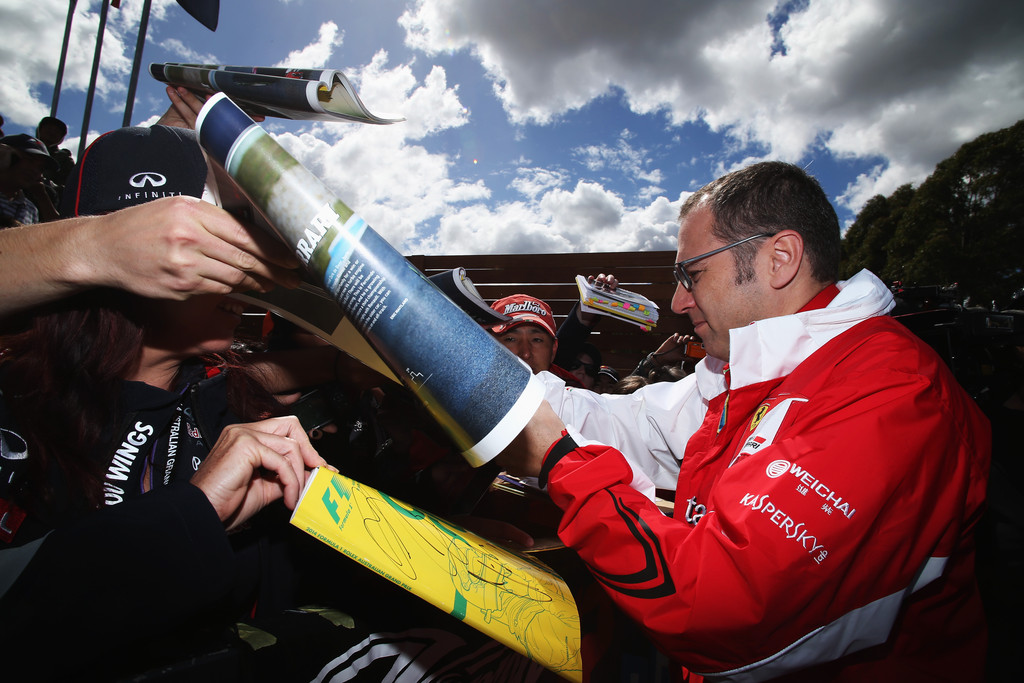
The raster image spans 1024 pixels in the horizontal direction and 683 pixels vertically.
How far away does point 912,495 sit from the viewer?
107cm

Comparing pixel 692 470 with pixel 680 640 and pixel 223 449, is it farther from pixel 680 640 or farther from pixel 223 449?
pixel 223 449

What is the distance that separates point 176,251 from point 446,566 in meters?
0.78

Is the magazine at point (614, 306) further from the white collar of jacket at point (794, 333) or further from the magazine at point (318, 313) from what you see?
the magazine at point (318, 313)

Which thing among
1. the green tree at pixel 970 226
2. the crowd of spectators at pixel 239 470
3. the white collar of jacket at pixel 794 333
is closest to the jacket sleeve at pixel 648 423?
the crowd of spectators at pixel 239 470

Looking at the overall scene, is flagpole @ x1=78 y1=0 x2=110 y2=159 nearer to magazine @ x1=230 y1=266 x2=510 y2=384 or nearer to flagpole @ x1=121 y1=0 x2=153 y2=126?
flagpole @ x1=121 y1=0 x2=153 y2=126

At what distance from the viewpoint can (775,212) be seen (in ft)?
6.03

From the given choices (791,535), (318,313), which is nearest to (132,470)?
(318,313)

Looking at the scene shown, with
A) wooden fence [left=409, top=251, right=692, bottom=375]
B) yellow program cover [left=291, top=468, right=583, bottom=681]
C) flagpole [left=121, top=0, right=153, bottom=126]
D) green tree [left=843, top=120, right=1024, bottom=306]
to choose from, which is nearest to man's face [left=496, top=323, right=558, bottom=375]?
yellow program cover [left=291, top=468, right=583, bottom=681]

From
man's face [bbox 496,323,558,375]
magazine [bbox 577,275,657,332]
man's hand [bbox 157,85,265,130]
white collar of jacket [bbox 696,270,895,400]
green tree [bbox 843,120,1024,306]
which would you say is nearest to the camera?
man's hand [bbox 157,85,265,130]

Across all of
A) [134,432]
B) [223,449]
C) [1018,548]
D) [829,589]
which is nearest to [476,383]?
[223,449]

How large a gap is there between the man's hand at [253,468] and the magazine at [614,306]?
11.6ft

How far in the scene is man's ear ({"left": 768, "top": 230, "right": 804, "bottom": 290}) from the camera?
1765mm

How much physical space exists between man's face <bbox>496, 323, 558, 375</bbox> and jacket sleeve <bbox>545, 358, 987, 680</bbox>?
8.82 feet

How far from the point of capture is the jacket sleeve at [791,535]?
1.01m
